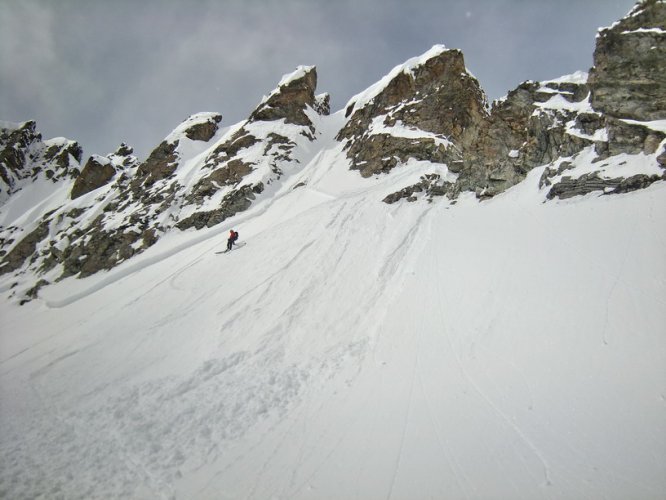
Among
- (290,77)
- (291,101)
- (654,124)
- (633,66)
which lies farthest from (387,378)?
(290,77)

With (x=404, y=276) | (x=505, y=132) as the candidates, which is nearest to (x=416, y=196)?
(x=404, y=276)

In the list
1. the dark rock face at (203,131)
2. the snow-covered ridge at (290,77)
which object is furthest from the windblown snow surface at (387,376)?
the snow-covered ridge at (290,77)

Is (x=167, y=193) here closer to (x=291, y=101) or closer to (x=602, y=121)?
(x=291, y=101)

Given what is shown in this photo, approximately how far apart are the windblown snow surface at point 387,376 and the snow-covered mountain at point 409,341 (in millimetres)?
52

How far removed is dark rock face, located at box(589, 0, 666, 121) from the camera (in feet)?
58.2

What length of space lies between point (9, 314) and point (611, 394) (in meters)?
44.6

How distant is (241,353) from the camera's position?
10672mm

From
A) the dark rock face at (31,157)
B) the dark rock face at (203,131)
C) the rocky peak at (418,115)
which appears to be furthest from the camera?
the dark rock face at (31,157)

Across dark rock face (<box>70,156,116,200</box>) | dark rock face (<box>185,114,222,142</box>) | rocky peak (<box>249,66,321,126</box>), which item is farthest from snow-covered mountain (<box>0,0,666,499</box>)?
dark rock face (<box>70,156,116,200</box>)

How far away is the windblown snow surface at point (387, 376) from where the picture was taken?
5539 mm

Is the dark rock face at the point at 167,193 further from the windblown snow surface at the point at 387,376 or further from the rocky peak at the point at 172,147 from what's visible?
the windblown snow surface at the point at 387,376

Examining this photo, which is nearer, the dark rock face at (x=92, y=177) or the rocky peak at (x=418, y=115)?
the rocky peak at (x=418, y=115)

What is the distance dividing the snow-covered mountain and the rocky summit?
0.80 ft

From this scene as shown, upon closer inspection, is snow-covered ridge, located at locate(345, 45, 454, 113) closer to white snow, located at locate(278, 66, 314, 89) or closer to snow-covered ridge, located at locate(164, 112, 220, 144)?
white snow, located at locate(278, 66, 314, 89)
